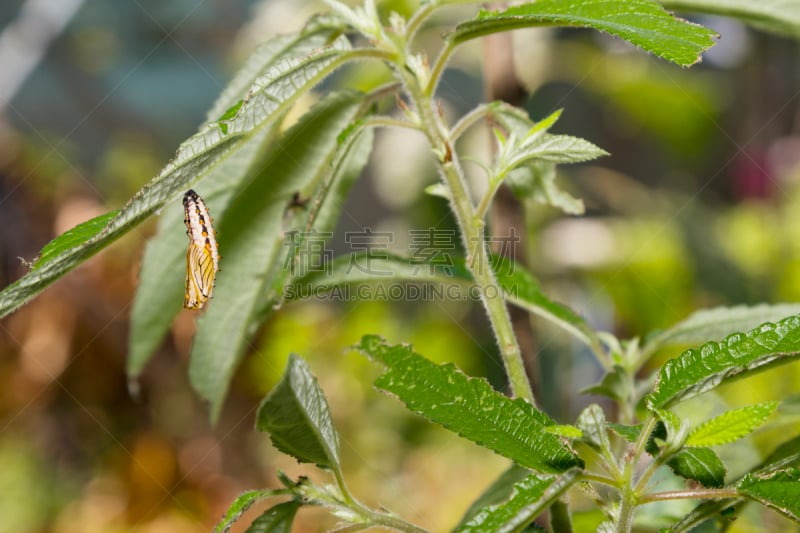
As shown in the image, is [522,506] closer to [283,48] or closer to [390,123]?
[390,123]

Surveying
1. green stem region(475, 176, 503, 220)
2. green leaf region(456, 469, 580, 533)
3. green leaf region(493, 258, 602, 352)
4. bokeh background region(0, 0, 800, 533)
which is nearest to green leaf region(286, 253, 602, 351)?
green leaf region(493, 258, 602, 352)

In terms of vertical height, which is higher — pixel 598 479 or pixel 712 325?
pixel 712 325

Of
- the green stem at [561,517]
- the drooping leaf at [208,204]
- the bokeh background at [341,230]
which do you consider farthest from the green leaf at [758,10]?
the bokeh background at [341,230]

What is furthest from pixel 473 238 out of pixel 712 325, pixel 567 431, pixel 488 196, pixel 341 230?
pixel 341 230

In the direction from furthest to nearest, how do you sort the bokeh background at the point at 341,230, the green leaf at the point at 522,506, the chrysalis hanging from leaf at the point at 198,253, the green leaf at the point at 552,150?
1. the bokeh background at the point at 341,230
2. the chrysalis hanging from leaf at the point at 198,253
3. the green leaf at the point at 552,150
4. the green leaf at the point at 522,506

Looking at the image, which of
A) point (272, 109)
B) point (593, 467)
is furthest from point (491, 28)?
point (593, 467)

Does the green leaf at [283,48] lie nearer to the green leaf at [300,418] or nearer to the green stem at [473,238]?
the green stem at [473,238]
